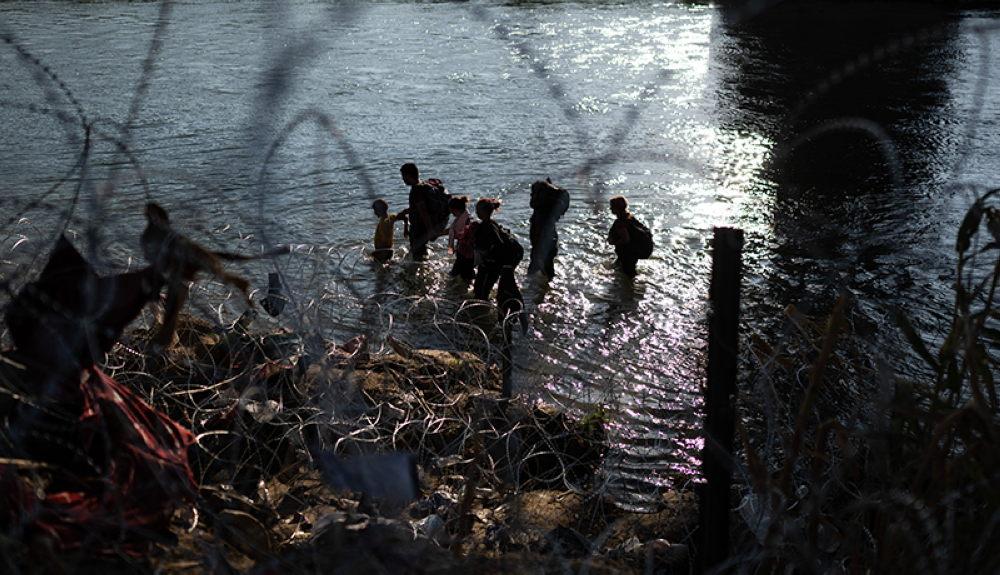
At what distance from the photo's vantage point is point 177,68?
18281mm

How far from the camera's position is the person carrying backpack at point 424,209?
7.98 metres

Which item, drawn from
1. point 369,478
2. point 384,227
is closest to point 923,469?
point 369,478

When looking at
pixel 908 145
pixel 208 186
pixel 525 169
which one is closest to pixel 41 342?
pixel 208 186

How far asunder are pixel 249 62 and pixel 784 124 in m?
12.8

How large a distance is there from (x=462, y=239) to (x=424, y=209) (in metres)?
0.72

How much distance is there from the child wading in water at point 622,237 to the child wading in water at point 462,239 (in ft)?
4.68

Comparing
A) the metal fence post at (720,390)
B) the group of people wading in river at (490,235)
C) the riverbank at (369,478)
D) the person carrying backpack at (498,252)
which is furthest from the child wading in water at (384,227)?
the metal fence post at (720,390)

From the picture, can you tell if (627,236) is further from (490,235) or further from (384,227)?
(384,227)

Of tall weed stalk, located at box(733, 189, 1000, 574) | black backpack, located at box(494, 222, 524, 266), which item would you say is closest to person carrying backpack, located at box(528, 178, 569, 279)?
black backpack, located at box(494, 222, 524, 266)

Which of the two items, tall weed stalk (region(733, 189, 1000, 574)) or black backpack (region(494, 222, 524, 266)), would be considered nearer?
tall weed stalk (region(733, 189, 1000, 574))

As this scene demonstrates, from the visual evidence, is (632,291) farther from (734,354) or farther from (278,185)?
(278,185)

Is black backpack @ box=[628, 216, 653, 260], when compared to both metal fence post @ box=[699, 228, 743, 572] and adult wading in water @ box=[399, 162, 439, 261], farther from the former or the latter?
metal fence post @ box=[699, 228, 743, 572]

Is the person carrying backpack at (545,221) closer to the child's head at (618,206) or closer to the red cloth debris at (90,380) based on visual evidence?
the child's head at (618,206)

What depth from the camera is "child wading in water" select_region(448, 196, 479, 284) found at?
7.48 metres
